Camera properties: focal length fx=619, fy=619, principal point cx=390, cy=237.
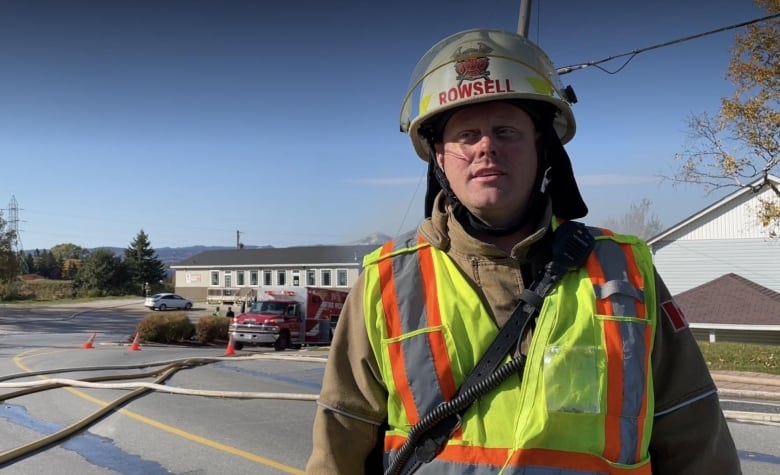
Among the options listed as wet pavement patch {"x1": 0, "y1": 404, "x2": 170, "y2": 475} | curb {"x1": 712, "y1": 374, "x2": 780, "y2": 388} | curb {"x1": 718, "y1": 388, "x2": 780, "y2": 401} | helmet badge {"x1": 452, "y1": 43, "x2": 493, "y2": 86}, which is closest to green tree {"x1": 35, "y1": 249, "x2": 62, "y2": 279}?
wet pavement patch {"x1": 0, "y1": 404, "x2": 170, "y2": 475}

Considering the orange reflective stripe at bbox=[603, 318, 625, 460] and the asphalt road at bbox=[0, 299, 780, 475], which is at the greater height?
the orange reflective stripe at bbox=[603, 318, 625, 460]

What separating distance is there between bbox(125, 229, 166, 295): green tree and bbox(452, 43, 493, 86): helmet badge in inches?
2944

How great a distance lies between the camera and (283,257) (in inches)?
2359

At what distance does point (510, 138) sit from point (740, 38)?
497 inches

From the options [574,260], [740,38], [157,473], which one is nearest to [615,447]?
[574,260]

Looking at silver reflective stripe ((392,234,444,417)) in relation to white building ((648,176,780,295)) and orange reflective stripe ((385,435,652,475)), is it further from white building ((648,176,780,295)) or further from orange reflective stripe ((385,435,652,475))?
white building ((648,176,780,295))

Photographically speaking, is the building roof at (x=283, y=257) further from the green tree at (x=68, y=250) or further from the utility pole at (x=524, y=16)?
the green tree at (x=68, y=250)

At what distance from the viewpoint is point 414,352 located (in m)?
1.71

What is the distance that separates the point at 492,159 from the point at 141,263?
7653 centimetres

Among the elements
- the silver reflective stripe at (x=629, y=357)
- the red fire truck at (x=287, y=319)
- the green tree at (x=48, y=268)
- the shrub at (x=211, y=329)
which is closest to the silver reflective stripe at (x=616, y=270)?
the silver reflective stripe at (x=629, y=357)

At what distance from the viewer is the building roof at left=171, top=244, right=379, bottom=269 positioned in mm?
55819

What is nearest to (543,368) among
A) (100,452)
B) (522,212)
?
(522,212)

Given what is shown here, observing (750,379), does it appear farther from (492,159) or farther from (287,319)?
(287,319)

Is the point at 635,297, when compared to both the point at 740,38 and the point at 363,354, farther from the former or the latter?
the point at 740,38
